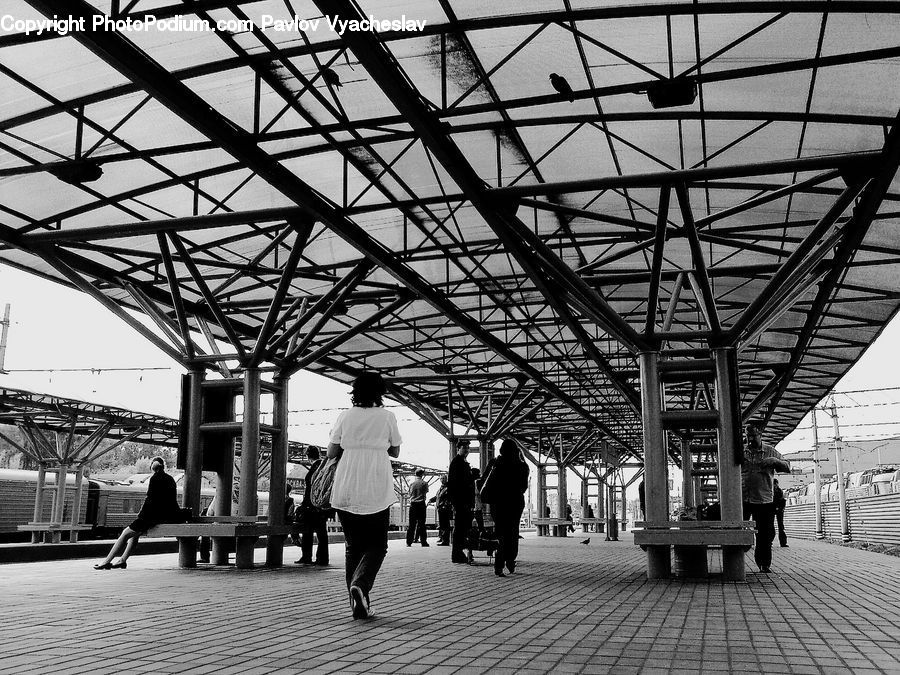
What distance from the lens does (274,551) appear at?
49.2 ft

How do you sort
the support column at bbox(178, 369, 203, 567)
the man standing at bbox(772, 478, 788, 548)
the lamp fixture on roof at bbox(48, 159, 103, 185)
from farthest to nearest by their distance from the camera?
the man standing at bbox(772, 478, 788, 548)
the support column at bbox(178, 369, 203, 567)
the lamp fixture on roof at bbox(48, 159, 103, 185)

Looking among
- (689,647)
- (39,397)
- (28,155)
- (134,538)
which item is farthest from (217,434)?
(39,397)

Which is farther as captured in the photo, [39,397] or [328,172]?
[39,397]

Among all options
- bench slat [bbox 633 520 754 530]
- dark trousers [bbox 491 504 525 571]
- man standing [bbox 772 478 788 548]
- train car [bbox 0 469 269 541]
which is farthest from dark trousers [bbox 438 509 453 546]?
bench slat [bbox 633 520 754 530]

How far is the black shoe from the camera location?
285 inches

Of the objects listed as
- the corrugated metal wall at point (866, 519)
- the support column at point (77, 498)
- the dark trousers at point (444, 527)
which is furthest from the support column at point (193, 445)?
the corrugated metal wall at point (866, 519)

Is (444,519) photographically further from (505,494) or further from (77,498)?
(77,498)

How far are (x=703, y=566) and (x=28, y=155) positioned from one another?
1169cm

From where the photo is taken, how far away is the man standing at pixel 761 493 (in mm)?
13312

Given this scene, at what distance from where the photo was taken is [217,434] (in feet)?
51.6

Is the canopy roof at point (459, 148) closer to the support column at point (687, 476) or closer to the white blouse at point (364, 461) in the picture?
the white blouse at point (364, 461)

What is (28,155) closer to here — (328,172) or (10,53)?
(10,53)

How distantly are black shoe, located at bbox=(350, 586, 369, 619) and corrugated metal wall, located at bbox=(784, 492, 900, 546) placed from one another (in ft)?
75.3

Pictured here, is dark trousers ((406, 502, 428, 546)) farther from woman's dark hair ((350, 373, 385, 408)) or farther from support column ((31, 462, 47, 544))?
woman's dark hair ((350, 373, 385, 408))
